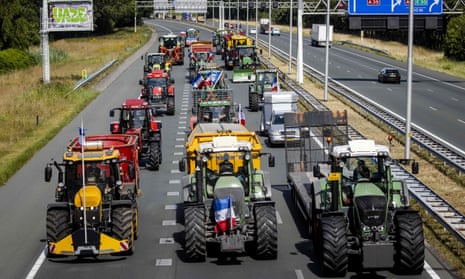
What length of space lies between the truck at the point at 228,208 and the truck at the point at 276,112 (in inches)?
543

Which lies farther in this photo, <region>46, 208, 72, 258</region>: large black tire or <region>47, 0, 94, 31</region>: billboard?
<region>47, 0, 94, 31</region>: billboard

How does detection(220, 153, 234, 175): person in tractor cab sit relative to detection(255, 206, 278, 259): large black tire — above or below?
above

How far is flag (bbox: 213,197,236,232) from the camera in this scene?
1811cm

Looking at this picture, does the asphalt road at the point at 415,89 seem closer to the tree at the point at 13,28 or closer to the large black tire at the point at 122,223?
the large black tire at the point at 122,223

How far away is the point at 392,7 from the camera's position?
62.1m

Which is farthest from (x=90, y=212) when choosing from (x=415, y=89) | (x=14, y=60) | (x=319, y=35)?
(x=319, y=35)

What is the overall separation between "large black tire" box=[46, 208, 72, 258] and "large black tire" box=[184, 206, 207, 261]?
275 cm

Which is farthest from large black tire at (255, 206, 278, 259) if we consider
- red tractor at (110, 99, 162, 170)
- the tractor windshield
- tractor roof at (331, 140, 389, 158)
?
the tractor windshield

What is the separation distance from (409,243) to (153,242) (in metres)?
6.99

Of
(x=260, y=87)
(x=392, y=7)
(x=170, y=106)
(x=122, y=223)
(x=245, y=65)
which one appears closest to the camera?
(x=122, y=223)

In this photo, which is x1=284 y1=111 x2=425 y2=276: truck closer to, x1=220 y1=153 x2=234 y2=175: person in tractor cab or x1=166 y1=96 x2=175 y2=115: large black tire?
x1=220 y1=153 x2=234 y2=175: person in tractor cab

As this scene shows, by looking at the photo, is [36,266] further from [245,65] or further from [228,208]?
[245,65]

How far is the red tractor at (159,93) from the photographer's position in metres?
45.7

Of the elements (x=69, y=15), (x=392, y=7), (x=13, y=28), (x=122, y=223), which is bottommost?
(x=122, y=223)
